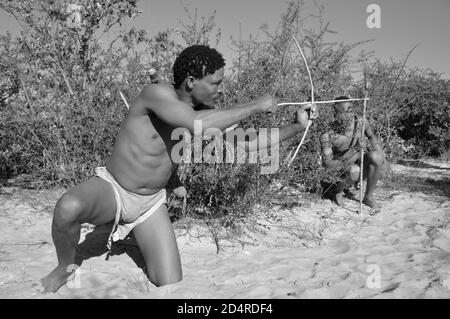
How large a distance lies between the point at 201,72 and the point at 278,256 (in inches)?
62.7

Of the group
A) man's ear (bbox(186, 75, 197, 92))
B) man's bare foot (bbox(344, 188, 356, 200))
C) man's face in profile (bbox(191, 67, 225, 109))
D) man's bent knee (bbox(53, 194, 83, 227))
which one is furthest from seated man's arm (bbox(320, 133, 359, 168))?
man's bent knee (bbox(53, 194, 83, 227))

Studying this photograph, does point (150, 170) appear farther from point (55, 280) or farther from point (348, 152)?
point (348, 152)

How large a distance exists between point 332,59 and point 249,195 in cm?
226

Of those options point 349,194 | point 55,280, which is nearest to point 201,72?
point 55,280

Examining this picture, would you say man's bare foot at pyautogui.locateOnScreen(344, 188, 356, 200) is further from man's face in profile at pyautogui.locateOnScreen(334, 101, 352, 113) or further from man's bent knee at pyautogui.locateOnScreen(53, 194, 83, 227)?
man's bent knee at pyautogui.locateOnScreen(53, 194, 83, 227)

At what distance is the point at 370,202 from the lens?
4.72 m

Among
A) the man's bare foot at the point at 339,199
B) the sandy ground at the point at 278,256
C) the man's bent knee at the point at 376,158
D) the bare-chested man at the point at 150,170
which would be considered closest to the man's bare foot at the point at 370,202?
the sandy ground at the point at 278,256

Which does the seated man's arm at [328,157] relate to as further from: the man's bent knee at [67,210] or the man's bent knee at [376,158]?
the man's bent knee at [67,210]

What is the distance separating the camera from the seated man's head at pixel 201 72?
8.40 ft

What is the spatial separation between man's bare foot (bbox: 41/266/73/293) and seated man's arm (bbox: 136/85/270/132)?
1152 mm

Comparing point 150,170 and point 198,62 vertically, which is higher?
point 198,62

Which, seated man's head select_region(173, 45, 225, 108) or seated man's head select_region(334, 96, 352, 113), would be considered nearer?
seated man's head select_region(173, 45, 225, 108)

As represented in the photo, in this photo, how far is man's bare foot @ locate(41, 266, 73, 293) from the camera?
8.04 ft

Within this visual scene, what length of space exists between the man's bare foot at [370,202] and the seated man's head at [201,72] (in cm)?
287
